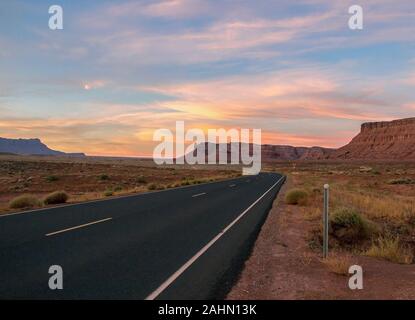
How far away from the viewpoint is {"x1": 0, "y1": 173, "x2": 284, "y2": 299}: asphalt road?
21.3 feet

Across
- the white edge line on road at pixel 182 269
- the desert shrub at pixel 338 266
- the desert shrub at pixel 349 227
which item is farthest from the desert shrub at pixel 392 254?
the white edge line on road at pixel 182 269

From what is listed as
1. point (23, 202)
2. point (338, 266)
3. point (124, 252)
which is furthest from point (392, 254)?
point (23, 202)

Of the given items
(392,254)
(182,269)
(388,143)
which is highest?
(388,143)

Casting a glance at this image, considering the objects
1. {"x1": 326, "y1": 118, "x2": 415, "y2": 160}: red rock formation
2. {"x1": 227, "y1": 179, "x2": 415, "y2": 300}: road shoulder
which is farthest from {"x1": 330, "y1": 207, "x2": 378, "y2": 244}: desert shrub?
{"x1": 326, "y1": 118, "x2": 415, "y2": 160}: red rock formation

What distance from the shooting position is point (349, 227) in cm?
1255

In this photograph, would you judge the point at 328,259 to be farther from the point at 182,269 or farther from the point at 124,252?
the point at 124,252

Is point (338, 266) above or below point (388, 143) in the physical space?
below

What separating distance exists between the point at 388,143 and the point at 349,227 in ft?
608

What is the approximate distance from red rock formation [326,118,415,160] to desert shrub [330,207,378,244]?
16090cm

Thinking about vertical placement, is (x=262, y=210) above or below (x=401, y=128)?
below

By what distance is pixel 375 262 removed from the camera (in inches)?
363
